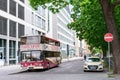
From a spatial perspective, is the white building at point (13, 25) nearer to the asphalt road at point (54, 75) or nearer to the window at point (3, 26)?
the window at point (3, 26)

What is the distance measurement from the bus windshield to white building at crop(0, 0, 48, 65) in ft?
52.3

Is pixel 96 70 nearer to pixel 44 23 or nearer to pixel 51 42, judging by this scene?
pixel 51 42

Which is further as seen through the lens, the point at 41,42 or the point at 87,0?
the point at 41,42

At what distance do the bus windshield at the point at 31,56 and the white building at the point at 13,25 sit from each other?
1595 centimetres

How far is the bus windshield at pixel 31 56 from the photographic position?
32.8 m

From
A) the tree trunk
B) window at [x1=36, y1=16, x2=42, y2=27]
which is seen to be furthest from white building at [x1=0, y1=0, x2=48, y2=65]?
the tree trunk

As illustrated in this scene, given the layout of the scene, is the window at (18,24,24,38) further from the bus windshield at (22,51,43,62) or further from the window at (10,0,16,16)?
the bus windshield at (22,51,43,62)

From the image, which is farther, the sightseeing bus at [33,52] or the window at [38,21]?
the window at [38,21]

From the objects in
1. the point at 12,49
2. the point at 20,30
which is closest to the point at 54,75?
the point at 12,49

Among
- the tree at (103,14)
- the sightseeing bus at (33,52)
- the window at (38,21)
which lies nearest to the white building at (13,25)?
the window at (38,21)

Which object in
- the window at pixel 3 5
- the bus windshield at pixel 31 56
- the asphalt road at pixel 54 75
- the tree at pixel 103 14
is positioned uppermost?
the window at pixel 3 5

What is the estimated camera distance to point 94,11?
34219mm

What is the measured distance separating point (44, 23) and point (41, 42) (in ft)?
172

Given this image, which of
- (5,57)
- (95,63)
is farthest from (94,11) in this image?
(5,57)
